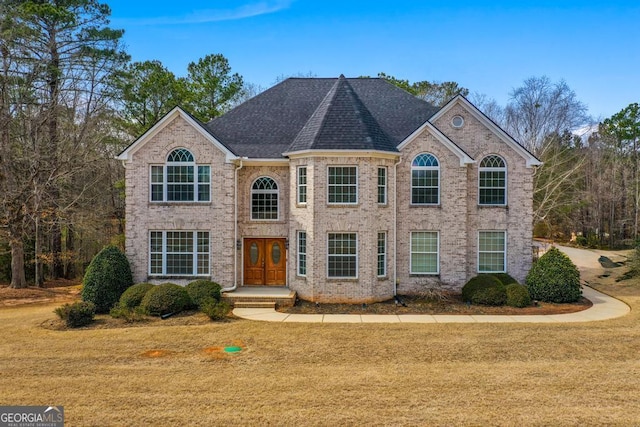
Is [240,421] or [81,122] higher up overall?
[81,122]

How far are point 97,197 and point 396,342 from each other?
24.6m

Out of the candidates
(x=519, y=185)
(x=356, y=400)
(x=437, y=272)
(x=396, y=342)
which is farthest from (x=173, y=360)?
(x=519, y=185)

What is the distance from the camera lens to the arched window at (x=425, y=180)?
20.5m

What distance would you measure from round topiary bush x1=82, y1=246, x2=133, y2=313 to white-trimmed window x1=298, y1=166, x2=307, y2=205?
26.8 feet

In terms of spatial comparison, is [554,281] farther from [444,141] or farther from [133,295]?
[133,295]

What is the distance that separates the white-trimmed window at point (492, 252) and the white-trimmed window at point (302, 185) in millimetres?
8672

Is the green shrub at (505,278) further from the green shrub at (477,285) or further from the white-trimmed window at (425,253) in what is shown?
the white-trimmed window at (425,253)

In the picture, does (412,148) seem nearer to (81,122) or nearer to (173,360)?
(173,360)

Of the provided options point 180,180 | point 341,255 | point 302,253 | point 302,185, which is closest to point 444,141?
point 302,185

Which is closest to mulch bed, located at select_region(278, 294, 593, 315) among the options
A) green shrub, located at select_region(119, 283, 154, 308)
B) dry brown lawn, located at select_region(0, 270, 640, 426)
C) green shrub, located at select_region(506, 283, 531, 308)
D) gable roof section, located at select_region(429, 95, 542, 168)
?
green shrub, located at select_region(506, 283, 531, 308)

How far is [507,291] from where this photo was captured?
18750mm

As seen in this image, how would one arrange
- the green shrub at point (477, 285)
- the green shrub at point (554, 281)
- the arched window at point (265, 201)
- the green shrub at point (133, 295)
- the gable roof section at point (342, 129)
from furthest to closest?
the arched window at point (265, 201) < the green shrub at point (554, 281) < the green shrub at point (477, 285) < the gable roof section at point (342, 129) < the green shrub at point (133, 295)

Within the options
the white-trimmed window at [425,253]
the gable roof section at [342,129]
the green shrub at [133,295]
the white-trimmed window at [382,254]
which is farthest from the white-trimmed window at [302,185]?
the green shrub at [133,295]

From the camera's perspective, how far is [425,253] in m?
20.5
